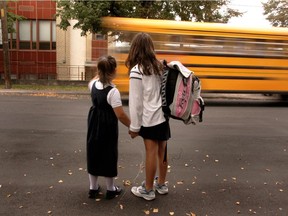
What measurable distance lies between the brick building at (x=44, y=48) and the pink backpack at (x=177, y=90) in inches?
939

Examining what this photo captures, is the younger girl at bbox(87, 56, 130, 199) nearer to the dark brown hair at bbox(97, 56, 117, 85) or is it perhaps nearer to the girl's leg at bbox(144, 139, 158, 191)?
A: the dark brown hair at bbox(97, 56, 117, 85)

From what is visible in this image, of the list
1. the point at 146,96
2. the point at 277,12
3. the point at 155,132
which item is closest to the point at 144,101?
the point at 146,96

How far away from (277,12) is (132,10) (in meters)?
18.7

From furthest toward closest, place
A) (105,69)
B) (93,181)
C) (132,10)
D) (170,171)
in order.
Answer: (132,10) < (170,171) < (93,181) < (105,69)

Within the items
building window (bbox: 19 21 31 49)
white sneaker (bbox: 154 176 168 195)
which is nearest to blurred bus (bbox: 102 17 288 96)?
white sneaker (bbox: 154 176 168 195)

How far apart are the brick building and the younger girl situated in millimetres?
23590

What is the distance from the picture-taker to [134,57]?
3.76 metres

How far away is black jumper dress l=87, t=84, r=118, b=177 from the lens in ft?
12.7

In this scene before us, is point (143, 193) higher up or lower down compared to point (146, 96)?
lower down

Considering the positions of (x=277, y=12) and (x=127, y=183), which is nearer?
(x=127, y=183)

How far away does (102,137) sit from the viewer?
153 inches

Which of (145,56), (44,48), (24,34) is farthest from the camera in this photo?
(24,34)

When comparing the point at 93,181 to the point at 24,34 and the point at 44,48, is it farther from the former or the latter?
the point at 24,34

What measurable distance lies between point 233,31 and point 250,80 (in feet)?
6.88
